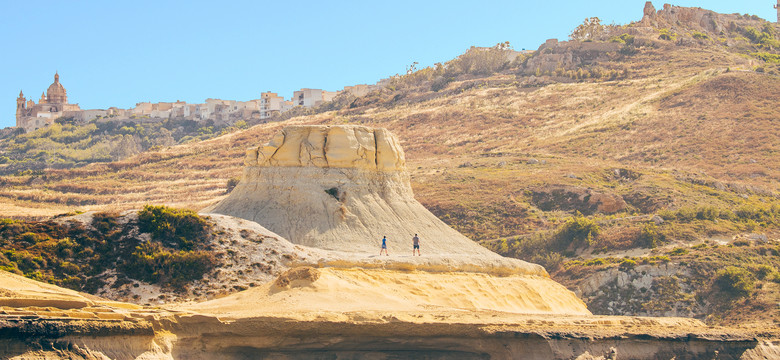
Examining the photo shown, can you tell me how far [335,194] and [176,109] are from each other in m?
147

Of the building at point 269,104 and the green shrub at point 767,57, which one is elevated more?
the green shrub at point 767,57

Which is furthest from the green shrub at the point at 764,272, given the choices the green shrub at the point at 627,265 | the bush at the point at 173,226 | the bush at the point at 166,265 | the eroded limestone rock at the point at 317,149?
the bush at the point at 166,265

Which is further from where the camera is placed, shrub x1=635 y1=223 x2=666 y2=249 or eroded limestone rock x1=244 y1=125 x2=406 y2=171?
shrub x1=635 y1=223 x2=666 y2=249

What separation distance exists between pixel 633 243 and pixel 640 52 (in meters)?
69.6

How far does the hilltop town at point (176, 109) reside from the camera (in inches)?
6142

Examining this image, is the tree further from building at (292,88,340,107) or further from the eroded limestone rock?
the eroded limestone rock

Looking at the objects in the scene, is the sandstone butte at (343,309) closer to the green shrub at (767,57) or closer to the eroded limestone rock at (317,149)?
the eroded limestone rock at (317,149)

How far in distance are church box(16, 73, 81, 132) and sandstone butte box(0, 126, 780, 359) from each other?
145 metres

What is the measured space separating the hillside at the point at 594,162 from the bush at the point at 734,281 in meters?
0.30

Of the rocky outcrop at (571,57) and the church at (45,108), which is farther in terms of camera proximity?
the church at (45,108)

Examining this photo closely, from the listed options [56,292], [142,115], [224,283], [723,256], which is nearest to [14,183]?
[723,256]

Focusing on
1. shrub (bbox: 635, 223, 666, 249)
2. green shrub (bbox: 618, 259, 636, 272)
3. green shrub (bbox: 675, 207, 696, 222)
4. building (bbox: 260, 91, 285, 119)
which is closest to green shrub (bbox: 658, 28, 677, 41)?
building (bbox: 260, 91, 285, 119)

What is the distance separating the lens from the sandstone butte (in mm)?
13727

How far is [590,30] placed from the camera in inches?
5148
